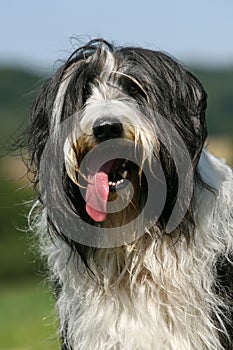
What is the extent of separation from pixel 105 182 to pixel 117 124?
38cm

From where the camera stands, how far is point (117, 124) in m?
4.84

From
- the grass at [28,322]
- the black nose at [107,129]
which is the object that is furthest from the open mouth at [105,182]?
the grass at [28,322]

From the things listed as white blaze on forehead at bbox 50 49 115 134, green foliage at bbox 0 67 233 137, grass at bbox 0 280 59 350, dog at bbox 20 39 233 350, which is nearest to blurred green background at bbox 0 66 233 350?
grass at bbox 0 280 59 350

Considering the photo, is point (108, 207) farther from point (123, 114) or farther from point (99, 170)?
point (123, 114)

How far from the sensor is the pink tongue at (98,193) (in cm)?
505

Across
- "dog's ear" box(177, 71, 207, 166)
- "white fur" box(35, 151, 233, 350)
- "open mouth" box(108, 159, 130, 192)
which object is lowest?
"white fur" box(35, 151, 233, 350)

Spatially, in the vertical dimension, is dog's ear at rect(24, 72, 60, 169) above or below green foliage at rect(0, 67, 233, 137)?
above

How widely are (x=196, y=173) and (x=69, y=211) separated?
750mm

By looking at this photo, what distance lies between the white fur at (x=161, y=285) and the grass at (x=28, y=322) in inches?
31.5

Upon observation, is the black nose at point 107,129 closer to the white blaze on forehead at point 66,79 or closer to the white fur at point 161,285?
the white blaze on forehead at point 66,79

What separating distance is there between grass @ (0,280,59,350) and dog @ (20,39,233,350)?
2.94 feet

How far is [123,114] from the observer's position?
490 centimetres

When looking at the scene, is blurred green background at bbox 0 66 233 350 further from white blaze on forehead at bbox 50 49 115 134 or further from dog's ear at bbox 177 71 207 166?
dog's ear at bbox 177 71 207 166

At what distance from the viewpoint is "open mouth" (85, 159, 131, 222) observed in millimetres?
5047
